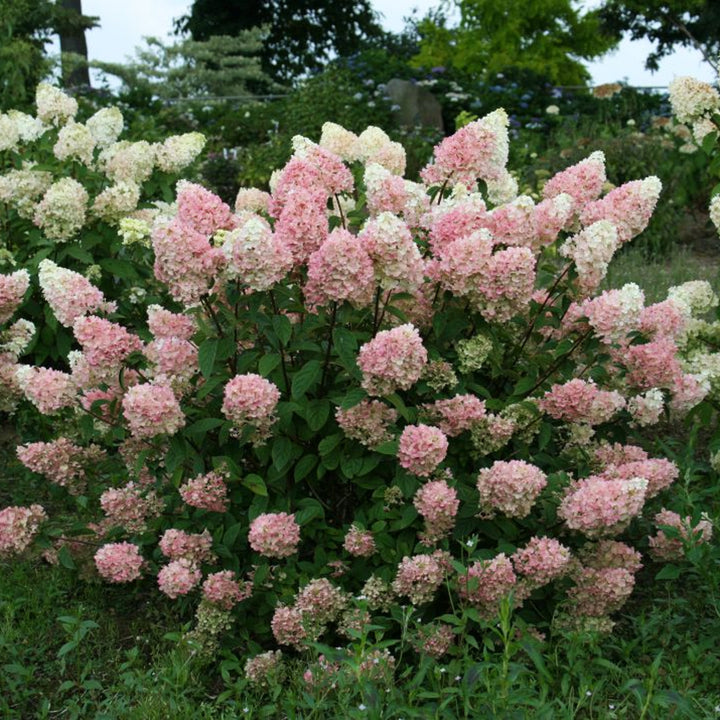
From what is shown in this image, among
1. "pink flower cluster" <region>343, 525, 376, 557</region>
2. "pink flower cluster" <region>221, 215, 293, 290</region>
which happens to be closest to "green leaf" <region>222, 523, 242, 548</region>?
"pink flower cluster" <region>343, 525, 376, 557</region>

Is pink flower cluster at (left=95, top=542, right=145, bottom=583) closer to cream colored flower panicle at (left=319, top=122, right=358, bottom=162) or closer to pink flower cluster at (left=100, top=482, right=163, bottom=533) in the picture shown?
pink flower cluster at (left=100, top=482, right=163, bottom=533)

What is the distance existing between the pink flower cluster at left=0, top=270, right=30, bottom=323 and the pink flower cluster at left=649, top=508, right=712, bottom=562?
9.13 feet

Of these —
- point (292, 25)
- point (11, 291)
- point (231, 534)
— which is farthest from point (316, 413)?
point (292, 25)

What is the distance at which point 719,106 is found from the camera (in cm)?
463

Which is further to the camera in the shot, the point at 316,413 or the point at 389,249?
the point at 316,413

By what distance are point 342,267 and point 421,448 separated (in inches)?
25.5

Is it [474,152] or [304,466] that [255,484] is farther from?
[474,152]

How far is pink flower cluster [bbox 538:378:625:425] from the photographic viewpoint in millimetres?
3844

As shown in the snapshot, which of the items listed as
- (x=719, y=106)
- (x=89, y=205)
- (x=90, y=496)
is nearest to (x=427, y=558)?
(x=90, y=496)

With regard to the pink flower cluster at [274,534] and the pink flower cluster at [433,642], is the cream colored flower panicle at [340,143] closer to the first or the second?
the pink flower cluster at [274,534]

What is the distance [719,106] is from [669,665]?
239 centimetres

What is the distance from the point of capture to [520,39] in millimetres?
24031

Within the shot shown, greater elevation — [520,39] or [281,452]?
[520,39]

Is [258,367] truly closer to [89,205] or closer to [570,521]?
[570,521]
